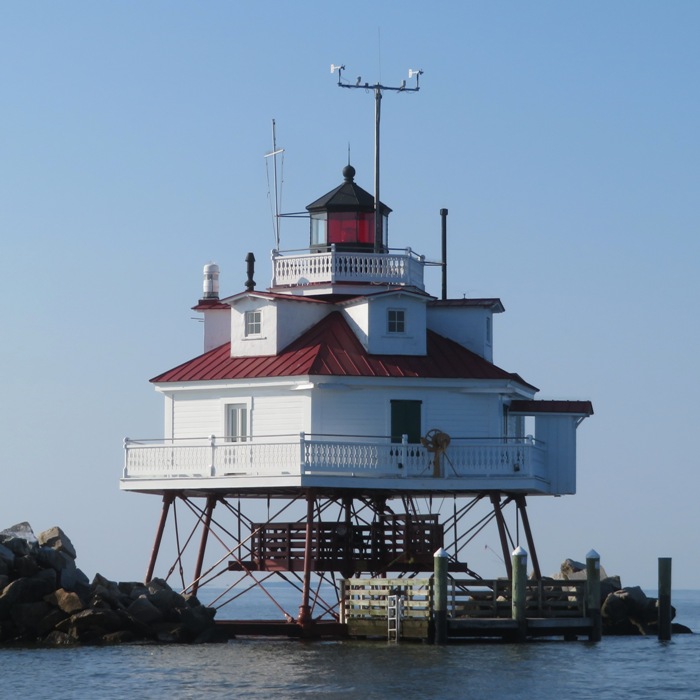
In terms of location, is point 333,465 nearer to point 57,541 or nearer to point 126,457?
point 126,457

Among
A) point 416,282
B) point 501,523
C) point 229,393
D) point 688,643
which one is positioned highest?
point 416,282

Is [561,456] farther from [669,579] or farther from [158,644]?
[158,644]

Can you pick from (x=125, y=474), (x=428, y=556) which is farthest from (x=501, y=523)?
(x=125, y=474)

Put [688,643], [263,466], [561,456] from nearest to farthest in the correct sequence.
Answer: [263,466] → [561,456] → [688,643]

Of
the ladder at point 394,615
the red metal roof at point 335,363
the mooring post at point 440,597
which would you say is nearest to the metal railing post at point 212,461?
the red metal roof at point 335,363

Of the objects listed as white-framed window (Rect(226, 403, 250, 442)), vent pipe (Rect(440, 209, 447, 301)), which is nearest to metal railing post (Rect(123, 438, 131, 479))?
white-framed window (Rect(226, 403, 250, 442))

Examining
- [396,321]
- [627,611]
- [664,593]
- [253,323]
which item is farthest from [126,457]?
[627,611]

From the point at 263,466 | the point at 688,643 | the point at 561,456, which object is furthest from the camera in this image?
the point at 688,643

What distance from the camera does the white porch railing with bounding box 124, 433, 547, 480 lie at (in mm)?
41656

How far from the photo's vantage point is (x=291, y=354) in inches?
1735

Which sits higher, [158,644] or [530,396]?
[530,396]

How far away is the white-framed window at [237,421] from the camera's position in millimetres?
43656

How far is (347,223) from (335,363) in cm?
514

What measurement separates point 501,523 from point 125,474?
897 cm
